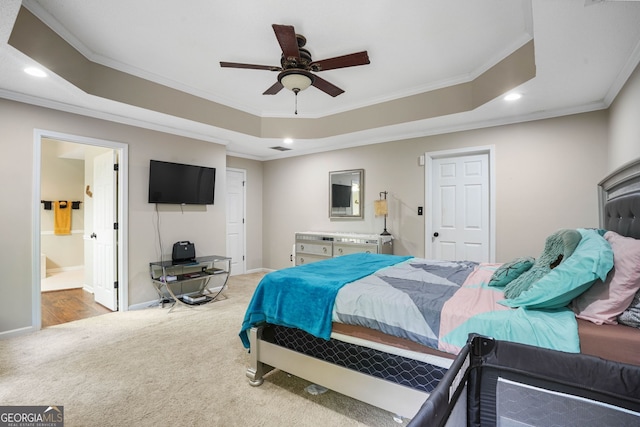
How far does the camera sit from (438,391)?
2.28ft

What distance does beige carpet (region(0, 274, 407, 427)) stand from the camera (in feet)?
6.07

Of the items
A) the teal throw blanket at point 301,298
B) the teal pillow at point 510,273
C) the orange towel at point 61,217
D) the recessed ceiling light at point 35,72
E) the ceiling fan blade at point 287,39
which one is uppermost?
the ceiling fan blade at point 287,39

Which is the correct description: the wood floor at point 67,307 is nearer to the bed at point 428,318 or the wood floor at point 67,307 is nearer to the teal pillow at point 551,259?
the bed at point 428,318

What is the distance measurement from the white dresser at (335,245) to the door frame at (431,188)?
0.58 meters

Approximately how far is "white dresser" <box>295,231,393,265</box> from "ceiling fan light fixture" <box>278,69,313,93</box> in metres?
2.44

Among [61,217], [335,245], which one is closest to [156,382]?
[335,245]

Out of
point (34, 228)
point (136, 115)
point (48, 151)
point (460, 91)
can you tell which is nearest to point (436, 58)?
point (460, 91)

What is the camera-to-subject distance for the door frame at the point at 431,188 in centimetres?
377

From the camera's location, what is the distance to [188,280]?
164 inches

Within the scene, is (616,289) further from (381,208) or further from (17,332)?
(17,332)

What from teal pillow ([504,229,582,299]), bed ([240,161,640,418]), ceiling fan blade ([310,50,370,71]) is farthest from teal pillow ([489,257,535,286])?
ceiling fan blade ([310,50,370,71])

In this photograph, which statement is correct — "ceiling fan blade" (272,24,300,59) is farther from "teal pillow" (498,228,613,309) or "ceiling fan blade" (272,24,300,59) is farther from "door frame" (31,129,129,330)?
"door frame" (31,129,129,330)

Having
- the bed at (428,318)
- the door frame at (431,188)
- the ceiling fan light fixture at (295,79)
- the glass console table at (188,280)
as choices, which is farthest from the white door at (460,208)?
the glass console table at (188,280)

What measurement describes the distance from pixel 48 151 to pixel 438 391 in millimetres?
8374
